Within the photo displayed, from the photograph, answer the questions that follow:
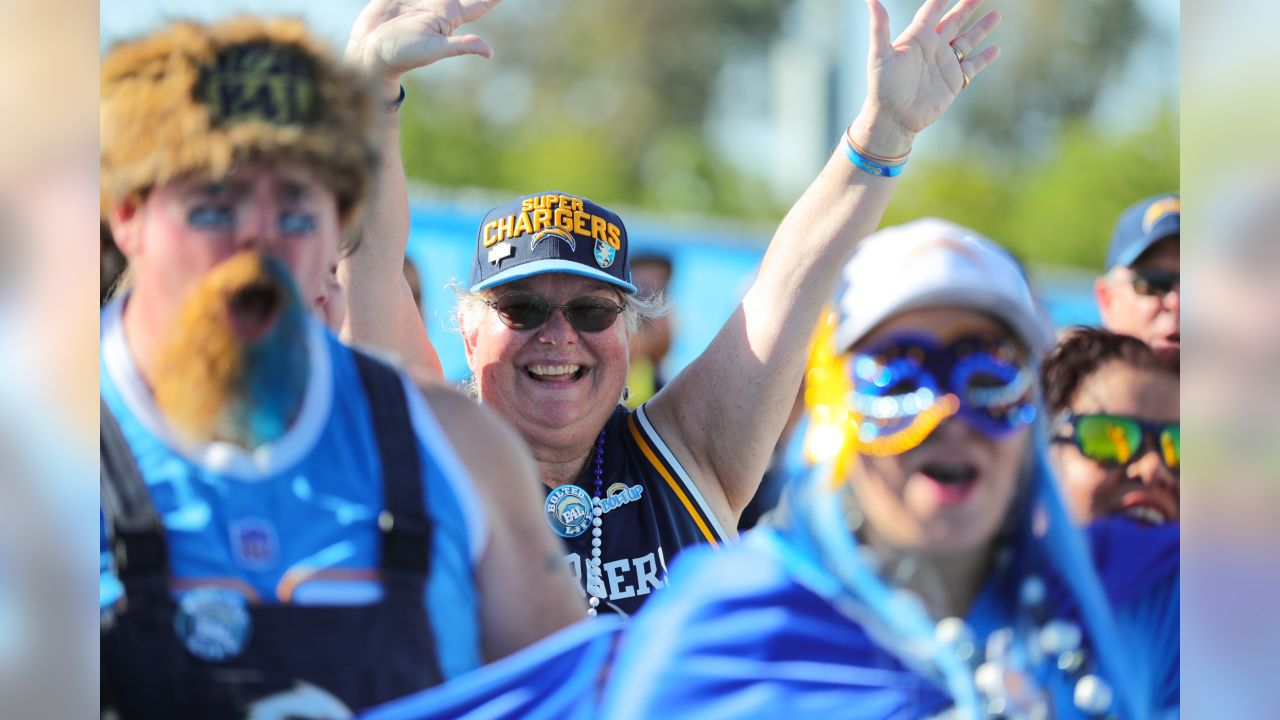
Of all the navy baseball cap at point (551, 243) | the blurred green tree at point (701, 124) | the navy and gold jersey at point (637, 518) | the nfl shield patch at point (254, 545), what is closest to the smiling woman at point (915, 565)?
the nfl shield patch at point (254, 545)

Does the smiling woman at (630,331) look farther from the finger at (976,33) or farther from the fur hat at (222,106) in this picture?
the fur hat at (222,106)

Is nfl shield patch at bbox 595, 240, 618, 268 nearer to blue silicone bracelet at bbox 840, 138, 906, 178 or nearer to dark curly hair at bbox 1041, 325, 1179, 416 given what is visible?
blue silicone bracelet at bbox 840, 138, 906, 178

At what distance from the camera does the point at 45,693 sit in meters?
1.92

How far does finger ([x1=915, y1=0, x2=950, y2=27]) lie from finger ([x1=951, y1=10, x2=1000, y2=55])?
71 mm

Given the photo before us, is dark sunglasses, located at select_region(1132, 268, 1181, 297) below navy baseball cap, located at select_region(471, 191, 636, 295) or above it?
below

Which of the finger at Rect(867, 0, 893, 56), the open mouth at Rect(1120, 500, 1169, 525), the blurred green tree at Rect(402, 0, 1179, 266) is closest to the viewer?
the open mouth at Rect(1120, 500, 1169, 525)

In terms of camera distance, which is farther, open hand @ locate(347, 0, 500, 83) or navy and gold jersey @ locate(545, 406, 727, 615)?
navy and gold jersey @ locate(545, 406, 727, 615)

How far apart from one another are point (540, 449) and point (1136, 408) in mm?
1232

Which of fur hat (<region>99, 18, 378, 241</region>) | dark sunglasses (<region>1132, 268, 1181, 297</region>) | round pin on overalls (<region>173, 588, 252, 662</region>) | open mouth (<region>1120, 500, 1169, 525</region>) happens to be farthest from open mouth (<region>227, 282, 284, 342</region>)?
dark sunglasses (<region>1132, 268, 1181, 297</region>)

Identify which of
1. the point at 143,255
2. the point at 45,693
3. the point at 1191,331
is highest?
the point at 143,255

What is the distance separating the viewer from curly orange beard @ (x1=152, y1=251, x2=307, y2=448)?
1.83m

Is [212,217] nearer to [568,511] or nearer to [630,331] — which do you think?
[568,511]

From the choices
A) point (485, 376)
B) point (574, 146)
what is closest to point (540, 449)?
point (485, 376)

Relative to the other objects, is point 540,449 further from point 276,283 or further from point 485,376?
point 276,283
